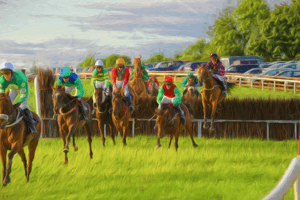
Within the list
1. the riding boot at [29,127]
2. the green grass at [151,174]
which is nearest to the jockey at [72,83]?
the green grass at [151,174]

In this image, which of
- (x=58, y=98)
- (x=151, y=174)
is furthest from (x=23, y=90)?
(x=151, y=174)

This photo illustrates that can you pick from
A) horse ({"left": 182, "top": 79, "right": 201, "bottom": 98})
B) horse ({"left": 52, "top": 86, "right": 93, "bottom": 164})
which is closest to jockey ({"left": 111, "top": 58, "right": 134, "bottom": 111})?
horse ({"left": 52, "top": 86, "right": 93, "bottom": 164})

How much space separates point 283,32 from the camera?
47062 mm

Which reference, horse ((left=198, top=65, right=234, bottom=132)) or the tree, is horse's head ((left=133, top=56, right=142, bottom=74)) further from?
the tree

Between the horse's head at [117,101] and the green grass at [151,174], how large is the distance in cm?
112

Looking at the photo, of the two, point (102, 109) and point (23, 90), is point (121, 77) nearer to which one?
point (102, 109)

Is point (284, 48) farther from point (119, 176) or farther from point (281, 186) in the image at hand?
point (281, 186)

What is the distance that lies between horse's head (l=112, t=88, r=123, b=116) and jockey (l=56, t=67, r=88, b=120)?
4.65 ft

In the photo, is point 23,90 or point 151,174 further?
point 151,174

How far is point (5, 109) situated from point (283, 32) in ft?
145

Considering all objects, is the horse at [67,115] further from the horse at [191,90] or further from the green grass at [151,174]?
the horse at [191,90]

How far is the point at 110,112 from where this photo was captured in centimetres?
1280

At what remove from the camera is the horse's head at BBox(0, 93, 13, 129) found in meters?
7.16

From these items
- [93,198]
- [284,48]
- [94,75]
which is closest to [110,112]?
[94,75]
